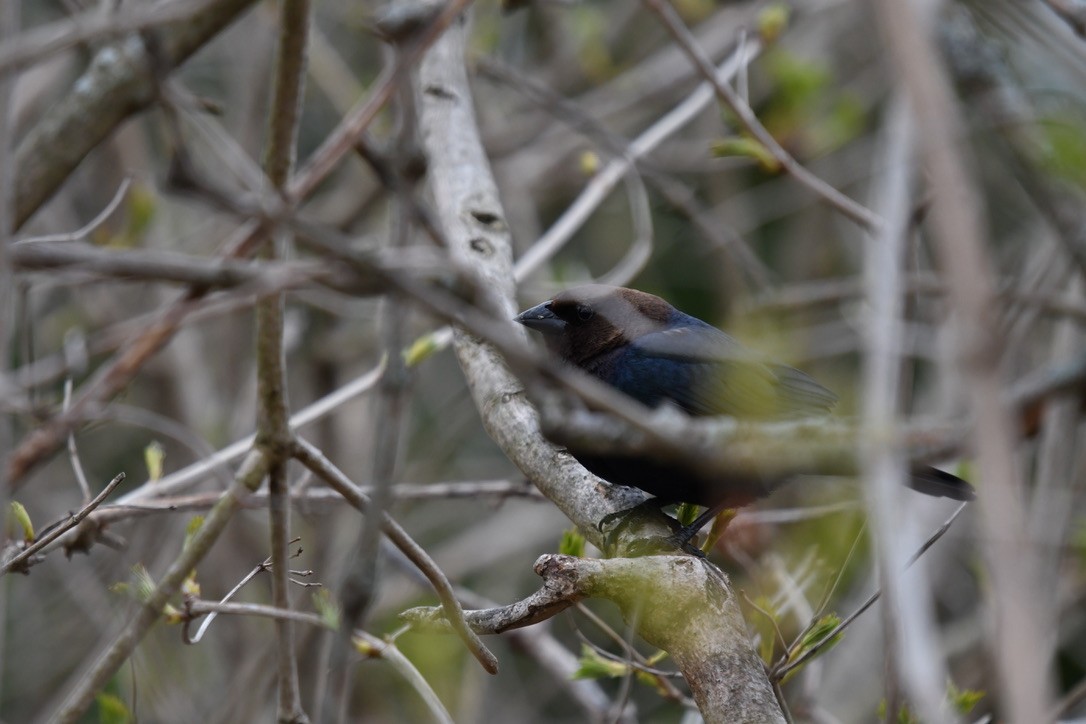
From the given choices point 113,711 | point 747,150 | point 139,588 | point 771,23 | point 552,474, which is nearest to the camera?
point 139,588

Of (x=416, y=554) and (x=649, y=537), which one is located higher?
(x=416, y=554)

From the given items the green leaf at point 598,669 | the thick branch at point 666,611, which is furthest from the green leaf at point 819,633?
the green leaf at point 598,669

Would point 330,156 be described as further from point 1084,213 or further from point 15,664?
point 15,664

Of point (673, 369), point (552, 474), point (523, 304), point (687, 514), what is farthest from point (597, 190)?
point (552, 474)

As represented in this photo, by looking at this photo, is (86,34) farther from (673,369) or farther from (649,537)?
(673,369)

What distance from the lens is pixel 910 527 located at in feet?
6.26

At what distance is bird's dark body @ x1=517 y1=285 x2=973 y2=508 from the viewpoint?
332 cm

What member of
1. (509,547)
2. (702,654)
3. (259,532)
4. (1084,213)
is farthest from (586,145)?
(702,654)

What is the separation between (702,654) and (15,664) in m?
5.28

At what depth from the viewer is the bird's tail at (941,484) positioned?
3497mm

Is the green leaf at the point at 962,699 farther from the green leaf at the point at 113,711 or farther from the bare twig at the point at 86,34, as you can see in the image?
the bare twig at the point at 86,34

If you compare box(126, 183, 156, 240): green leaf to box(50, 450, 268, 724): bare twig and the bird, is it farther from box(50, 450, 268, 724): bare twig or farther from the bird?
box(50, 450, 268, 724): bare twig

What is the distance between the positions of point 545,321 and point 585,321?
147mm

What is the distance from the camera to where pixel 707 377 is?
12.4ft
